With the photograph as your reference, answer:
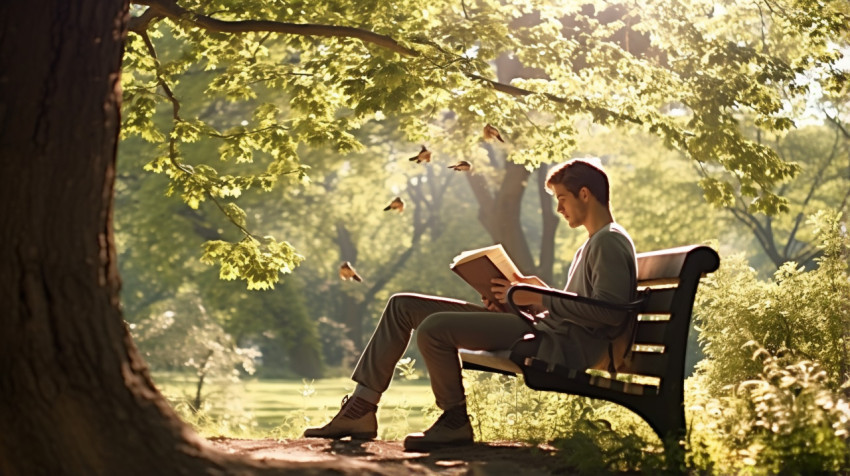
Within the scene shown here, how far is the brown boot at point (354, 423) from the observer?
6.62 metres

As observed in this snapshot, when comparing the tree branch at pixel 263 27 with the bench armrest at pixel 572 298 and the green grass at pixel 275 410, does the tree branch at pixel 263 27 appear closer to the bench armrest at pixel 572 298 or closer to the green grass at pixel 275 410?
the green grass at pixel 275 410

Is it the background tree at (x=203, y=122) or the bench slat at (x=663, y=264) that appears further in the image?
the bench slat at (x=663, y=264)

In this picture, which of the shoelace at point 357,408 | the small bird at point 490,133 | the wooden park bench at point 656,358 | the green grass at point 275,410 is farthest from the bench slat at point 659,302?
the small bird at point 490,133

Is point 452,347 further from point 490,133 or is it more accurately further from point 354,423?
point 490,133

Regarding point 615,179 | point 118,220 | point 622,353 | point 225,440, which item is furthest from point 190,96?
point 622,353

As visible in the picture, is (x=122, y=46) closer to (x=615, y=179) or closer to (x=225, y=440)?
(x=225, y=440)

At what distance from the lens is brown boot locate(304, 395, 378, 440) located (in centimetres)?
662

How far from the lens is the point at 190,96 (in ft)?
82.7

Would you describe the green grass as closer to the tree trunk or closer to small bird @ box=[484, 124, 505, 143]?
small bird @ box=[484, 124, 505, 143]

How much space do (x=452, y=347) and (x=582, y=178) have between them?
116cm

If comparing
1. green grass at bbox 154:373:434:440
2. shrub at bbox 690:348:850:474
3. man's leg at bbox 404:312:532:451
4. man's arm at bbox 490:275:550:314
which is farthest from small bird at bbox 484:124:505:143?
shrub at bbox 690:348:850:474

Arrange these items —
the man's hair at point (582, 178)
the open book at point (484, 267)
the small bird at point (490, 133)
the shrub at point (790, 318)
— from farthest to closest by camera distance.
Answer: the small bird at point (490, 133) → the shrub at point (790, 318) → the open book at point (484, 267) → the man's hair at point (582, 178)

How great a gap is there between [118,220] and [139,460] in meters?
27.4

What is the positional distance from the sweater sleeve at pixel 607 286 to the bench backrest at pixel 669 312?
0.16 meters
